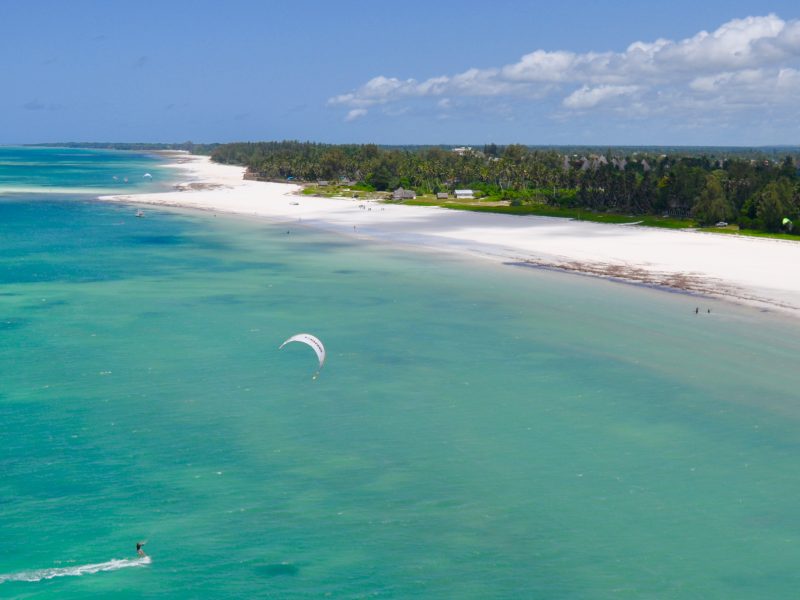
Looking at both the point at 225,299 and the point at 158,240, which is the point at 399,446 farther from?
the point at 158,240

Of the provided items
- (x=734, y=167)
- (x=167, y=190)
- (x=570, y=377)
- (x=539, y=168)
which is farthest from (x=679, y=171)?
(x=167, y=190)

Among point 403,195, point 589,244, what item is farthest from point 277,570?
point 403,195

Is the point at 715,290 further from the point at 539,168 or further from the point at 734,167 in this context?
the point at 539,168

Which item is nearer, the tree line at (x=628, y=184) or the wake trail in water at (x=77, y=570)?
the wake trail in water at (x=77, y=570)

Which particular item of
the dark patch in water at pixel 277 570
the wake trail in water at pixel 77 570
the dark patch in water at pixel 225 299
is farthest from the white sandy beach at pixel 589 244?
the wake trail in water at pixel 77 570

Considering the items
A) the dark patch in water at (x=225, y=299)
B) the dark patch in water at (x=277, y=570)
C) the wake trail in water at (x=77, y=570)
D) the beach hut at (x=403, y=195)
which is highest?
the beach hut at (x=403, y=195)

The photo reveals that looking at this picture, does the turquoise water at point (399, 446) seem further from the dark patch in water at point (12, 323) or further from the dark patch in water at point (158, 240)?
the dark patch in water at point (158, 240)

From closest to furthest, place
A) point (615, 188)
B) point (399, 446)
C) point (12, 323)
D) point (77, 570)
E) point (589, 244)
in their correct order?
point (77, 570) → point (399, 446) → point (12, 323) → point (589, 244) → point (615, 188)
